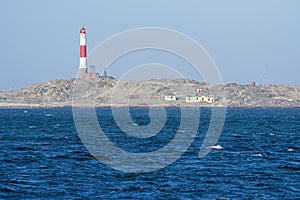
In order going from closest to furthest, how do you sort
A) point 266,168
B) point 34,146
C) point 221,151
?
point 266,168, point 221,151, point 34,146

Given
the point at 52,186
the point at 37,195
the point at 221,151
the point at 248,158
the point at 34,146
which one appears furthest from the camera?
the point at 34,146

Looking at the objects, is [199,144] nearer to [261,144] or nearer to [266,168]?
[261,144]

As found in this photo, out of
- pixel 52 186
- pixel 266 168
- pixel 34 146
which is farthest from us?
pixel 34 146

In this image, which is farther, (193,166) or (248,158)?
(248,158)

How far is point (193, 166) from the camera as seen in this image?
52.0m

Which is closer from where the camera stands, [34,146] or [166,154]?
[166,154]

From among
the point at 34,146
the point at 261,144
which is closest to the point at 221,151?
the point at 261,144

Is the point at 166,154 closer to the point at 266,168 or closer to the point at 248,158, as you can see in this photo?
the point at 248,158

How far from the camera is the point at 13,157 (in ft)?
191

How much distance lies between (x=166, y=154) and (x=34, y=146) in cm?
1771

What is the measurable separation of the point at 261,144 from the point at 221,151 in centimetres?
1162

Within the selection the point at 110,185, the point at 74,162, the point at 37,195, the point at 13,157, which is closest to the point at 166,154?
the point at 74,162

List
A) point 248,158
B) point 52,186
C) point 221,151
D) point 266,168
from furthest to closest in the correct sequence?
1. point 221,151
2. point 248,158
3. point 266,168
4. point 52,186

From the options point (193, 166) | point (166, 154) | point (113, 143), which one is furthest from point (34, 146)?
point (193, 166)
